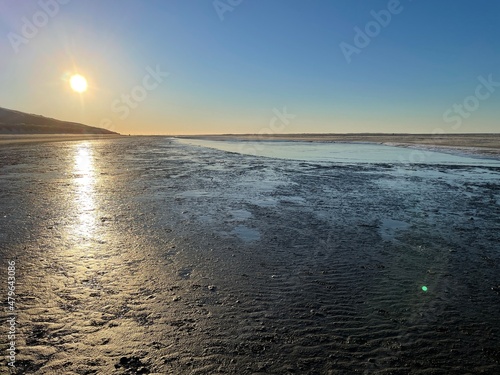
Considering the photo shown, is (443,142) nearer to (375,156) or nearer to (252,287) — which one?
(375,156)

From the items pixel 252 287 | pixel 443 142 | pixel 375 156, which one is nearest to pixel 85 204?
pixel 252 287

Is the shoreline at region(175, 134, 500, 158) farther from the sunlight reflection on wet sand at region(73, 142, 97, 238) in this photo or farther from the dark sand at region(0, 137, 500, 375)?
the sunlight reflection on wet sand at region(73, 142, 97, 238)

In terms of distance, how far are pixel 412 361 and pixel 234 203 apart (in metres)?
8.35

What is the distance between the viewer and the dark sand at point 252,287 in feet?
11.3

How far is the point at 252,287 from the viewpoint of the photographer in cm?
509

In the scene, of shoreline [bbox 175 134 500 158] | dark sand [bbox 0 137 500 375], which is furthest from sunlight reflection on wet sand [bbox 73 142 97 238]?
shoreline [bbox 175 134 500 158]

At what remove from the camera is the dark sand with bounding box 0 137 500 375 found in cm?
345

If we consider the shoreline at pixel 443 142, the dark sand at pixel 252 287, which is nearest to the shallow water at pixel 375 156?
the shoreline at pixel 443 142

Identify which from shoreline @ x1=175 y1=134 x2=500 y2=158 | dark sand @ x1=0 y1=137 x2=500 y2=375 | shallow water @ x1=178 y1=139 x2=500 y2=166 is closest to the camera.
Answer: dark sand @ x1=0 y1=137 x2=500 y2=375

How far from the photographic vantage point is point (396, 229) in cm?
842

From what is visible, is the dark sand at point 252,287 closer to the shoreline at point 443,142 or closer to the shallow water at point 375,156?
the shallow water at point 375,156

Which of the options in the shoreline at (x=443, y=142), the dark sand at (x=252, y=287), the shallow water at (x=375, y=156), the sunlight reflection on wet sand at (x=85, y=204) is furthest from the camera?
the shoreline at (x=443, y=142)

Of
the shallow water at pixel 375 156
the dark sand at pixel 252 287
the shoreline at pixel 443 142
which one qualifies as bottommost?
the dark sand at pixel 252 287

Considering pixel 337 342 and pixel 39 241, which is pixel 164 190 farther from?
pixel 337 342
